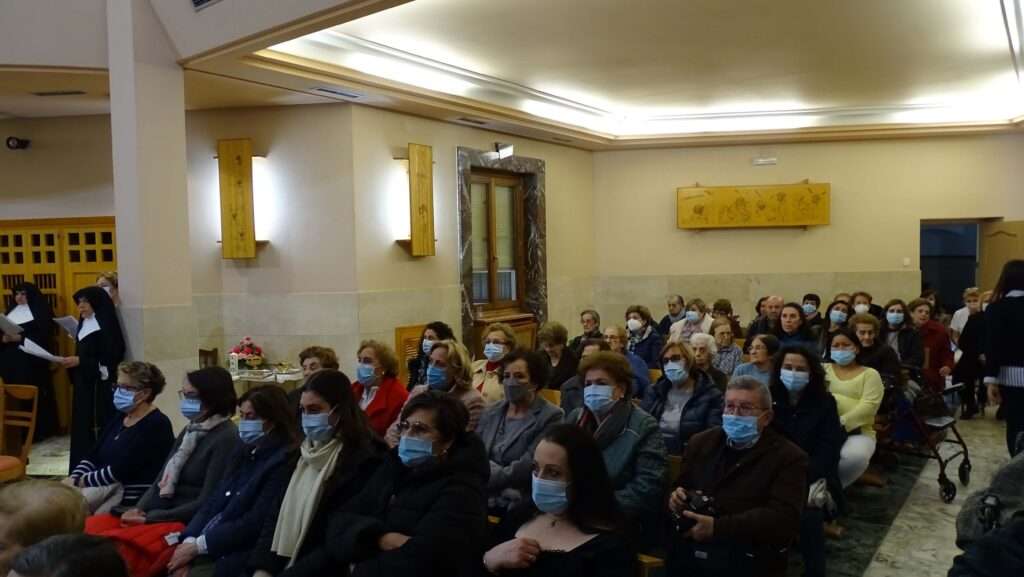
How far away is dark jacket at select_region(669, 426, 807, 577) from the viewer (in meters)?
3.18

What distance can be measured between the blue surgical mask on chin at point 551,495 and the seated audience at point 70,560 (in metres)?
1.40

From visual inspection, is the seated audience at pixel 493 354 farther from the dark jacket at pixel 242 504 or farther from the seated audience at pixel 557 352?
the dark jacket at pixel 242 504

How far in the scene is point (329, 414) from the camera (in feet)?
11.3

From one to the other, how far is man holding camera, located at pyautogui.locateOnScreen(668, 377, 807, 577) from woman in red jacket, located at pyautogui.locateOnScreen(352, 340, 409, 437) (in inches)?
81.5

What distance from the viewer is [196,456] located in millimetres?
4039

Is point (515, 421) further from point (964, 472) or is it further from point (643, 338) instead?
point (643, 338)

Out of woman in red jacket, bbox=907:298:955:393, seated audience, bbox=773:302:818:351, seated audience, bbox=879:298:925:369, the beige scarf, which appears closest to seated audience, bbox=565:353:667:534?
the beige scarf

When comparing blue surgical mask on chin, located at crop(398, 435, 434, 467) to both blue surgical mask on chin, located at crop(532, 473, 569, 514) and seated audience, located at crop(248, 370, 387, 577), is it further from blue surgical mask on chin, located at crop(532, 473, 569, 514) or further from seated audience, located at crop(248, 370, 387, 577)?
blue surgical mask on chin, located at crop(532, 473, 569, 514)

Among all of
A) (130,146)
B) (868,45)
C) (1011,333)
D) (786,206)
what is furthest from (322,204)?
(786,206)

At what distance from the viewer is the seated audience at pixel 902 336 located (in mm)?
6906

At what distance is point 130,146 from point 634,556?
4.94 metres

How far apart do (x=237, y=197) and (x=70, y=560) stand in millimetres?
6938

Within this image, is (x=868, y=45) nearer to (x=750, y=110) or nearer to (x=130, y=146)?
(x=750, y=110)

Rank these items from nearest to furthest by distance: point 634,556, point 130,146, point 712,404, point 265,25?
point 634,556, point 712,404, point 265,25, point 130,146
